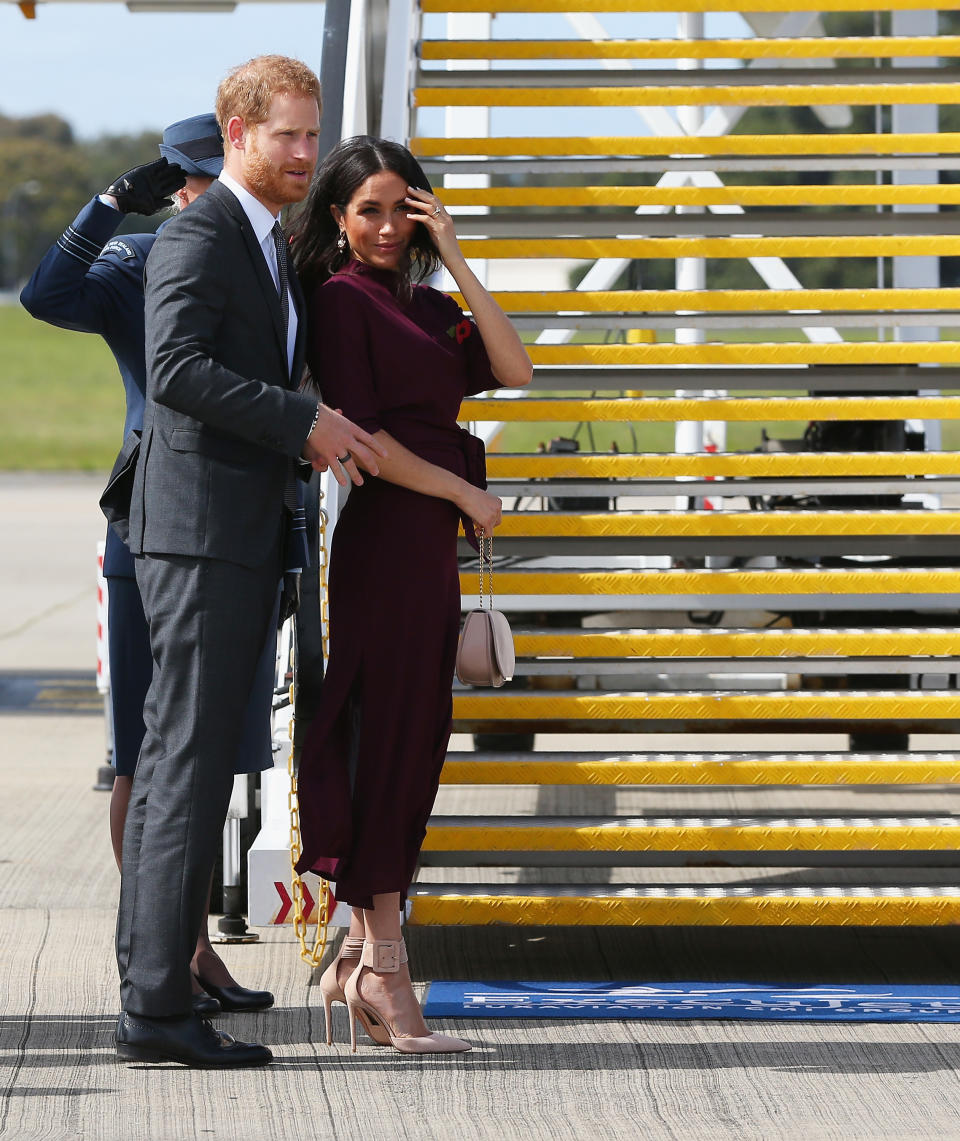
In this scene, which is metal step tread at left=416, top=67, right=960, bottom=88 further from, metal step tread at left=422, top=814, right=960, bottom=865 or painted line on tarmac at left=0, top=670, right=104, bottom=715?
painted line on tarmac at left=0, top=670, right=104, bottom=715

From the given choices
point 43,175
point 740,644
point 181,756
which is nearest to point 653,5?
point 740,644

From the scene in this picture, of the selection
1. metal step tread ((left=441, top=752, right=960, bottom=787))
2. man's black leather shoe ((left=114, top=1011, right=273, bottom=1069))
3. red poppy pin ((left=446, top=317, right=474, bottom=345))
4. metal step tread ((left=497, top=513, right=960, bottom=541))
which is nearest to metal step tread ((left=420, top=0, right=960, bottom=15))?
metal step tread ((left=497, top=513, right=960, bottom=541))

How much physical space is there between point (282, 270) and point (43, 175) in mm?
139721

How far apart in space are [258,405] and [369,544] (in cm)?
47

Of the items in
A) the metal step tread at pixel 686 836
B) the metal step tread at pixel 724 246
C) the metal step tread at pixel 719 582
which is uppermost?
the metal step tread at pixel 724 246

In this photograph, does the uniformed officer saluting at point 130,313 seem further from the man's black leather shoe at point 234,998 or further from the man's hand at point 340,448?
the man's hand at point 340,448

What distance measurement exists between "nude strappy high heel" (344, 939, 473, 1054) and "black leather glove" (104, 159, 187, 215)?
5.85ft

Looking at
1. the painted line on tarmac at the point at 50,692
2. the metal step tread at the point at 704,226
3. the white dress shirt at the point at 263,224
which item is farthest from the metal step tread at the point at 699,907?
the painted line on tarmac at the point at 50,692

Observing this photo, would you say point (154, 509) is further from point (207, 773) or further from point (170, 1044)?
point (170, 1044)

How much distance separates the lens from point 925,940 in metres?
5.20

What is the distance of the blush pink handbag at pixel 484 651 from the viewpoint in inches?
157

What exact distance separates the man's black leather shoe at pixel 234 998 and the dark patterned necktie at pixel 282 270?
1.66 m

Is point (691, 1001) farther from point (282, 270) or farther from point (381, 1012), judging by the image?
point (282, 270)

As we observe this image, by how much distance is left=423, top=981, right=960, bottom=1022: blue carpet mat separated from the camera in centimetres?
432
